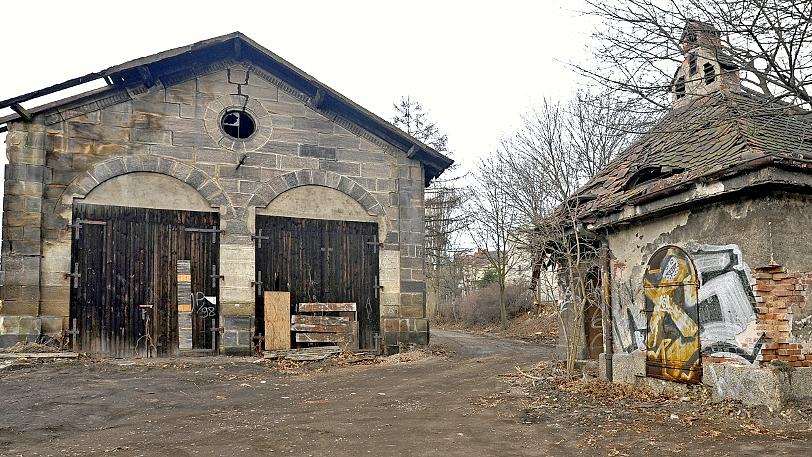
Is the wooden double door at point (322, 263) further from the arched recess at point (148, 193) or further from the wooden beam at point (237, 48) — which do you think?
the wooden beam at point (237, 48)

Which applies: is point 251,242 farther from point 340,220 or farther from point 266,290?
point 340,220

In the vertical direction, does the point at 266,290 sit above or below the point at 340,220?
below

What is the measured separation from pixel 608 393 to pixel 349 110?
27.3ft

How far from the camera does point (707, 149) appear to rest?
9758mm

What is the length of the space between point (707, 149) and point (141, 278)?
1028cm

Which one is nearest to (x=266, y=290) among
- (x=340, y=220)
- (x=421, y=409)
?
(x=340, y=220)

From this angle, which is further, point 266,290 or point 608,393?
point 266,290

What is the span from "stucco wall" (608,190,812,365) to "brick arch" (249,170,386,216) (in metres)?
7.25

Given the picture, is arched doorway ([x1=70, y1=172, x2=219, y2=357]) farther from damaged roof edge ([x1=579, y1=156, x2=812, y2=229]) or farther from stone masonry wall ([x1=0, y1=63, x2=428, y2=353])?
damaged roof edge ([x1=579, y1=156, x2=812, y2=229])

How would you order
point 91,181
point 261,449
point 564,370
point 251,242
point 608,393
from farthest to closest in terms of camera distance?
point 251,242
point 91,181
point 564,370
point 608,393
point 261,449

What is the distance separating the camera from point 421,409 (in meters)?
9.02

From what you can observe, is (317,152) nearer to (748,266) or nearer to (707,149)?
(707,149)

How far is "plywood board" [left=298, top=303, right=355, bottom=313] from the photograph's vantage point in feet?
46.4

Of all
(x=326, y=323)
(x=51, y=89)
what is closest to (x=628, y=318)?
(x=326, y=323)
